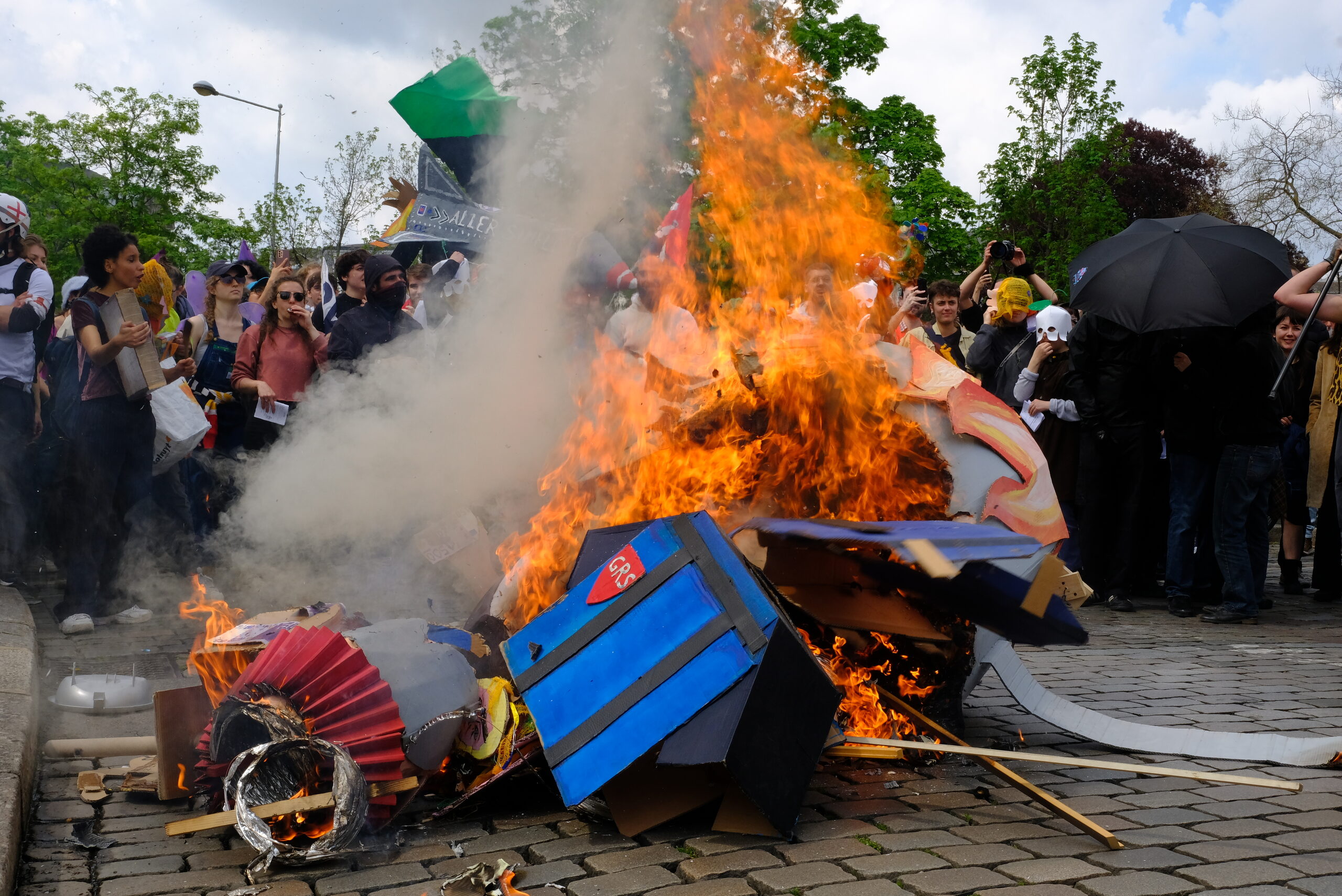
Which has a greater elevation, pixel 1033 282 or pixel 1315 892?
pixel 1033 282

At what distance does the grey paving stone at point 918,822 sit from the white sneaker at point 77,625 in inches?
197

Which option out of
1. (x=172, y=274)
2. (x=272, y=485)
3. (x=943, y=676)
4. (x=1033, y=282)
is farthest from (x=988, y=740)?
(x=172, y=274)

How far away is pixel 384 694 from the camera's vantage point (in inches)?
146

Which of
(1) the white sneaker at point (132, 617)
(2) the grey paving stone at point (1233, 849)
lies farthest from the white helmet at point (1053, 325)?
(1) the white sneaker at point (132, 617)

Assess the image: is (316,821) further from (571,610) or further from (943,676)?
(943,676)

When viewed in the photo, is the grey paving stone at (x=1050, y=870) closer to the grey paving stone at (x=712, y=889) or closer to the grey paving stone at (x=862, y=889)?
the grey paving stone at (x=862, y=889)

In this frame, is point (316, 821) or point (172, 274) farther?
point (172, 274)

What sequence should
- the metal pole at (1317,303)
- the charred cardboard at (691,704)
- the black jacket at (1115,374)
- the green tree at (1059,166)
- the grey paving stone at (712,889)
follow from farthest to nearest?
the green tree at (1059,166)
the black jacket at (1115,374)
the metal pole at (1317,303)
the charred cardboard at (691,704)
the grey paving stone at (712,889)

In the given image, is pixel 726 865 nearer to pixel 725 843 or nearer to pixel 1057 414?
pixel 725 843

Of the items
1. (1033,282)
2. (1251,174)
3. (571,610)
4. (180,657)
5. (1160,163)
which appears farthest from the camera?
(1160,163)

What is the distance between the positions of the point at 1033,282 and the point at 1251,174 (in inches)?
771

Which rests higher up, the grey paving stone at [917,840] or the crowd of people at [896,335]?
the crowd of people at [896,335]

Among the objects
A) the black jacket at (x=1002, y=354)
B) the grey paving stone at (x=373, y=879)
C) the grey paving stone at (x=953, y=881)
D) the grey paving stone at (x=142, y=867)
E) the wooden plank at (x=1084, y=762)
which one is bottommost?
the grey paving stone at (x=142, y=867)

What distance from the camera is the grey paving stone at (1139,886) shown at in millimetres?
3080
